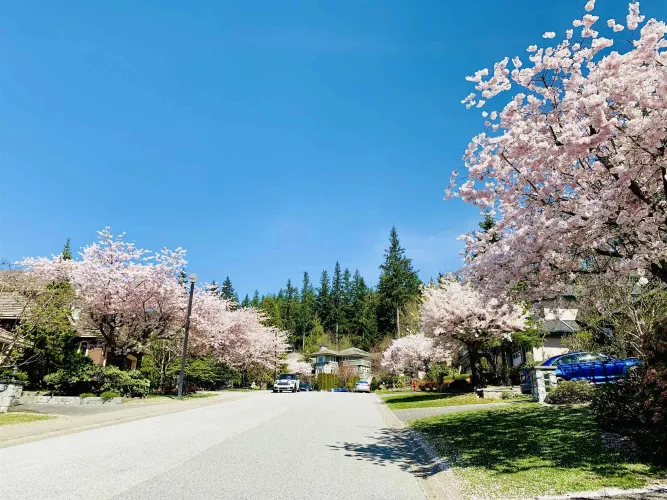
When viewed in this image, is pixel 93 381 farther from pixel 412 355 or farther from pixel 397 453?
pixel 412 355

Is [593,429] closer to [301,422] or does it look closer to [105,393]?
[301,422]

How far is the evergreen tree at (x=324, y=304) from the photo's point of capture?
109062 mm

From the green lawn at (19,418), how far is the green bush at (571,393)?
53.0 feet

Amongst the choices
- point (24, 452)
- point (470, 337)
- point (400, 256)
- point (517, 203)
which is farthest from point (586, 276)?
point (400, 256)

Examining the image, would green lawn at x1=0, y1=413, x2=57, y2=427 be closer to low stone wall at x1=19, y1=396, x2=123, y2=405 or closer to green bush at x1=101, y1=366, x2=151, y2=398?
low stone wall at x1=19, y1=396, x2=123, y2=405

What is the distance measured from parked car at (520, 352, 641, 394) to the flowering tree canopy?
17.8 m

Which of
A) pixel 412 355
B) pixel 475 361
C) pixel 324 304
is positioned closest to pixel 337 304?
pixel 324 304

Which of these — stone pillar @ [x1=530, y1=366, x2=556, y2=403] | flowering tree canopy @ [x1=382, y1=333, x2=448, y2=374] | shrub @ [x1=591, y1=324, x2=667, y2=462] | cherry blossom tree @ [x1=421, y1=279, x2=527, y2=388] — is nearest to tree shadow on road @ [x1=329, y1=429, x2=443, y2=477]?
shrub @ [x1=591, y1=324, x2=667, y2=462]

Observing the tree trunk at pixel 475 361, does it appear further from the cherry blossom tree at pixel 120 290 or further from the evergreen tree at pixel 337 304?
the evergreen tree at pixel 337 304

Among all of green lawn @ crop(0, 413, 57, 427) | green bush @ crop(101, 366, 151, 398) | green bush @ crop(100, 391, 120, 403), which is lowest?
green lawn @ crop(0, 413, 57, 427)

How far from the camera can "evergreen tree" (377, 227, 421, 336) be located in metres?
83.4

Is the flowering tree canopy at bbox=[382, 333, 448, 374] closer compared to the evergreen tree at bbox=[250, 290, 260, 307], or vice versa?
the flowering tree canopy at bbox=[382, 333, 448, 374]

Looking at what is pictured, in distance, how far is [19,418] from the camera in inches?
530

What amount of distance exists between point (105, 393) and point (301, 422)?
10.7 metres
